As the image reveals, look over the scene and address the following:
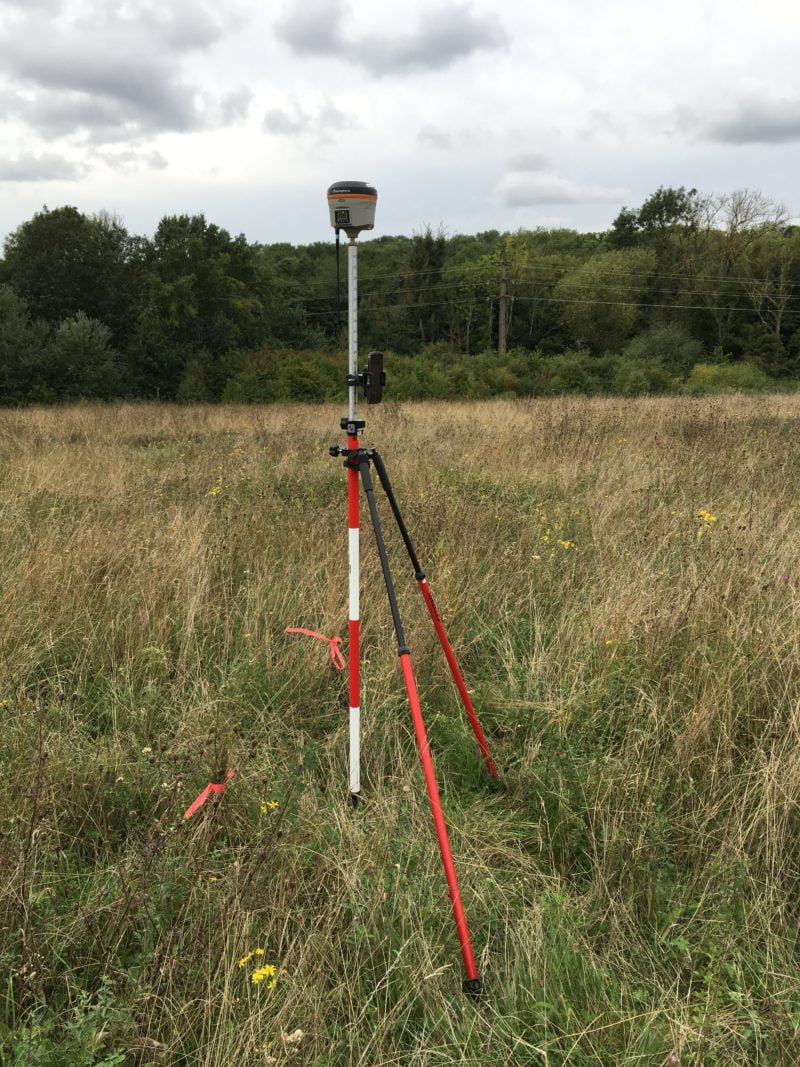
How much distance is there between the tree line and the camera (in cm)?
2666

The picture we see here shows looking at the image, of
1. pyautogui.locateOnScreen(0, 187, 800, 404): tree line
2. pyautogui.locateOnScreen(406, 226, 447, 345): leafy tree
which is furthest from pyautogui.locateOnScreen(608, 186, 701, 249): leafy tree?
pyautogui.locateOnScreen(406, 226, 447, 345): leafy tree

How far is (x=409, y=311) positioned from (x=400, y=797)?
45.7 metres

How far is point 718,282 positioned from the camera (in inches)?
1537

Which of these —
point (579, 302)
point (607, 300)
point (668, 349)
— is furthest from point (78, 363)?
point (607, 300)

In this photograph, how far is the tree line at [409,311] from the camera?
26656 mm

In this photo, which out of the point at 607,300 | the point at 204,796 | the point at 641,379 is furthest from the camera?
the point at 607,300

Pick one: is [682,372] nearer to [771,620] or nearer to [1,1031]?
[771,620]

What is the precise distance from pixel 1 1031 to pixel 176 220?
34694 mm

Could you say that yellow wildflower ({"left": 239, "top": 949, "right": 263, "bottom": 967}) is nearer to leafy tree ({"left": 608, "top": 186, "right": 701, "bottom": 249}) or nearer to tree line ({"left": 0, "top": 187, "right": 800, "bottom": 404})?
tree line ({"left": 0, "top": 187, "right": 800, "bottom": 404})

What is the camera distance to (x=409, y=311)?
4503 centimetres

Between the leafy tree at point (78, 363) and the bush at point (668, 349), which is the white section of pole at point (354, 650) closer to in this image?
the leafy tree at point (78, 363)

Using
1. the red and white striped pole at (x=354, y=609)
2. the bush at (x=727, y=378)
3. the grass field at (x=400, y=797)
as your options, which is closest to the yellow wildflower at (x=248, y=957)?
the grass field at (x=400, y=797)

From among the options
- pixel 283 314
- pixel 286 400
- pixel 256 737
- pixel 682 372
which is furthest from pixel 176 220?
pixel 256 737

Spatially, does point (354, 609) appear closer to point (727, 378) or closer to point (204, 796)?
point (204, 796)
